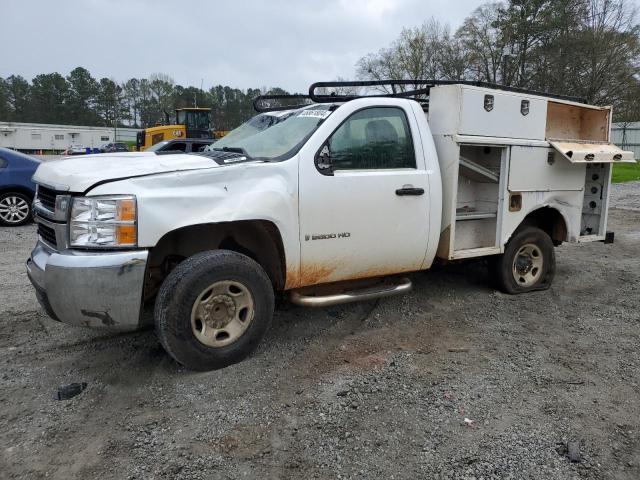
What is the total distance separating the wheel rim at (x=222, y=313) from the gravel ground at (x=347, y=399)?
0.90ft

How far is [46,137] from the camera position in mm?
63938

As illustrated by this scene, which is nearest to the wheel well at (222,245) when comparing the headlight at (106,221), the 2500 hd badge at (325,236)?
the 2500 hd badge at (325,236)

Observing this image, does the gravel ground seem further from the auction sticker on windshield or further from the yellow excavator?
the yellow excavator

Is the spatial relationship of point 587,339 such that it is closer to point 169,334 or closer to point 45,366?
point 169,334

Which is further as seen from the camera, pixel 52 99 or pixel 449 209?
pixel 52 99

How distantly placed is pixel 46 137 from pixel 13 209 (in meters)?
61.9

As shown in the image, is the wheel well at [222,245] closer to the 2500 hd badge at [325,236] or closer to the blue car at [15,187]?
the 2500 hd badge at [325,236]

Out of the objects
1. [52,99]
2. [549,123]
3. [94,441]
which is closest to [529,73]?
[549,123]

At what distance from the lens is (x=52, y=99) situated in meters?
82.6

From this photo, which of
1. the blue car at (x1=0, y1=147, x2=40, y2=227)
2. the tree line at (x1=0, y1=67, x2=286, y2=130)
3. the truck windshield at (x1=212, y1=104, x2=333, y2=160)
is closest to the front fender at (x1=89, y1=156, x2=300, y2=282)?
the truck windshield at (x1=212, y1=104, x2=333, y2=160)

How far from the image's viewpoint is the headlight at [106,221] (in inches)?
130

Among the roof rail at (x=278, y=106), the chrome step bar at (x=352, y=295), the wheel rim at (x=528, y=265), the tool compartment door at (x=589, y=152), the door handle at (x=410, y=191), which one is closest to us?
the chrome step bar at (x=352, y=295)

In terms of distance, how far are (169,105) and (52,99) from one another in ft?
62.1

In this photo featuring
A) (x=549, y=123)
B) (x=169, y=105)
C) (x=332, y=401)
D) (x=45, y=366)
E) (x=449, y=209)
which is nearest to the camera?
(x=332, y=401)
